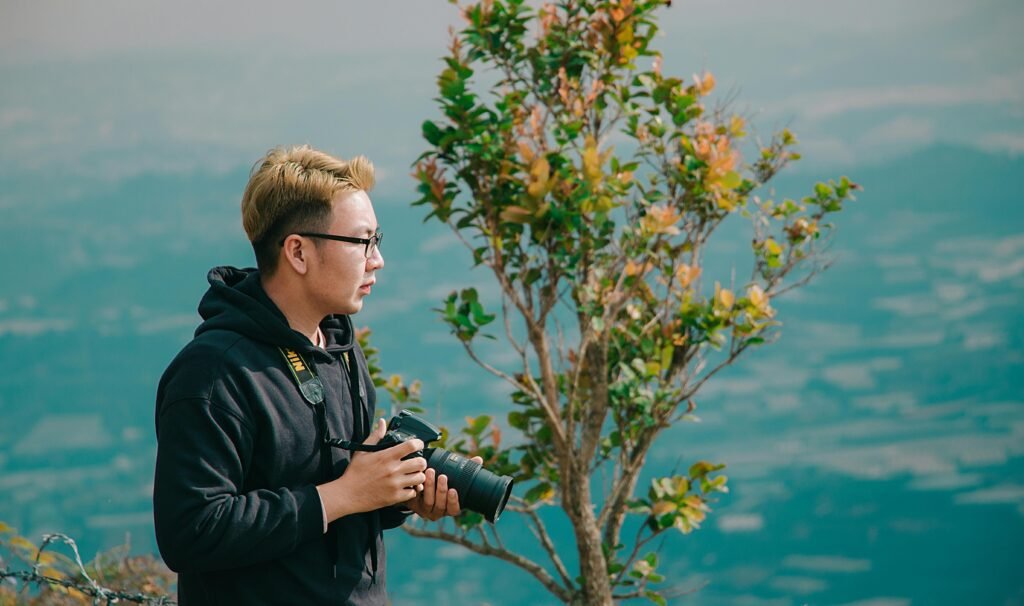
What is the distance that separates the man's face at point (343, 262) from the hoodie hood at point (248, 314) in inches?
3.2

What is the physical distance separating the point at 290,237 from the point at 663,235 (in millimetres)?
2349

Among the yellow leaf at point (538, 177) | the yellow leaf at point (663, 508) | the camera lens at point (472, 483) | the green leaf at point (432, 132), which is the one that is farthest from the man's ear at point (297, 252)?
the yellow leaf at point (663, 508)

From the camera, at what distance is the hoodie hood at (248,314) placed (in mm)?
1861

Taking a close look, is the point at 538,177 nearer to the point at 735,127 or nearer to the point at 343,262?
the point at 735,127

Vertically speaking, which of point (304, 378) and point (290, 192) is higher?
point (290, 192)

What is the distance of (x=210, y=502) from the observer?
1.70m

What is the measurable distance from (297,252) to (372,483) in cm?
41

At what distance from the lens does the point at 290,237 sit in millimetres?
1910

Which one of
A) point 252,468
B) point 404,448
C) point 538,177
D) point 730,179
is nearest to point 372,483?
point 404,448

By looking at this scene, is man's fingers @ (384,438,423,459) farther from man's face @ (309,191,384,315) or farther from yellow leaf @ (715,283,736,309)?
yellow leaf @ (715,283,736,309)

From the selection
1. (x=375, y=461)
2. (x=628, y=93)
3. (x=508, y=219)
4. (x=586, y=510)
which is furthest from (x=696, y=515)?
(x=375, y=461)

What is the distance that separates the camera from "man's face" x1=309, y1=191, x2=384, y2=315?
1919 millimetres

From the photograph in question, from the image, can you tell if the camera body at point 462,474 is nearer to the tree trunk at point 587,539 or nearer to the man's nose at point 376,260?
the man's nose at point 376,260

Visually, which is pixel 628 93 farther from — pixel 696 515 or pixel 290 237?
pixel 290 237
